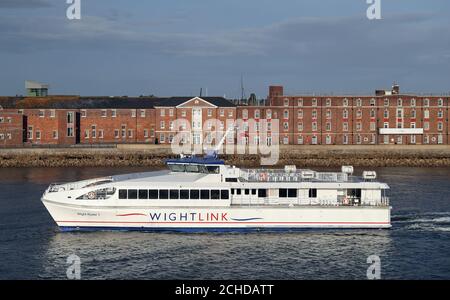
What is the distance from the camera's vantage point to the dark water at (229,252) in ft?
98.6

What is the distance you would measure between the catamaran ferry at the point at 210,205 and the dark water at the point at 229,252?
0.70m

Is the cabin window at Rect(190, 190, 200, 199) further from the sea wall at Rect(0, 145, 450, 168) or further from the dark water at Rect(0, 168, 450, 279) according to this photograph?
the sea wall at Rect(0, 145, 450, 168)

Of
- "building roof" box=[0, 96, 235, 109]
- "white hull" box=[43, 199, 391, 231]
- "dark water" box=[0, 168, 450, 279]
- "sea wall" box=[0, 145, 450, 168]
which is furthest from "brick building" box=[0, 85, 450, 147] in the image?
"white hull" box=[43, 199, 391, 231]

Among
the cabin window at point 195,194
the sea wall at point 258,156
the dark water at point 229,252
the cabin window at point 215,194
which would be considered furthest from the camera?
the sea wall at point 258,156

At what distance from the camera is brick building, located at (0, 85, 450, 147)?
96812 mm

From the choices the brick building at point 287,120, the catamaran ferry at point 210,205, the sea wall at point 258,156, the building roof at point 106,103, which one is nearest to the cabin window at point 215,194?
the catamaran ferry at point 210,205

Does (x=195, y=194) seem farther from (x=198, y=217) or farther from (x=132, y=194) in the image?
(x=132, y=194)

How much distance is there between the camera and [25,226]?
129ft

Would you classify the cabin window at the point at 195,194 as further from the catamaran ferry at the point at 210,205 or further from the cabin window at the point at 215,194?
the cabin window at the point at 215,194

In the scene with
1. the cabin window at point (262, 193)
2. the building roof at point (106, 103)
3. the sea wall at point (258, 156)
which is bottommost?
the cabin window at point (262, 193)

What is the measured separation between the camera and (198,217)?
125 feet

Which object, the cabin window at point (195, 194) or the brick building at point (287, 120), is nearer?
the cabin window at point (195, 194)
